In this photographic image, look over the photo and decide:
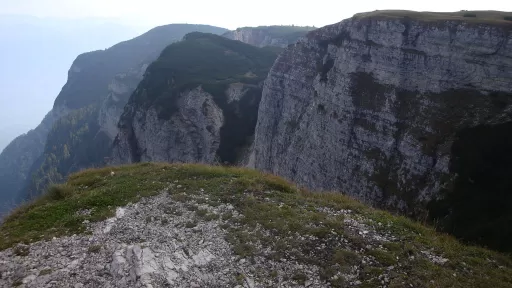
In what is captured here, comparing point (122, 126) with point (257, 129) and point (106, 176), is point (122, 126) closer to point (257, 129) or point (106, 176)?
point (257, 129)

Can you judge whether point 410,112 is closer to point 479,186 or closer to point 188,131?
point 479,186

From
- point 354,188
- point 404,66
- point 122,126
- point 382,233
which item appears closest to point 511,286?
point 382,233

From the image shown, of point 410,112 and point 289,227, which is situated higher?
point 289,227

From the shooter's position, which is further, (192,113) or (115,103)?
(115,103)

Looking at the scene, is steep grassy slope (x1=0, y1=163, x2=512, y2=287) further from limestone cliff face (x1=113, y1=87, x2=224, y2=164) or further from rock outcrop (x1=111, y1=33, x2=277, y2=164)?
limestone cliff face (x1=113, y1=87, x2=224, y2=164)

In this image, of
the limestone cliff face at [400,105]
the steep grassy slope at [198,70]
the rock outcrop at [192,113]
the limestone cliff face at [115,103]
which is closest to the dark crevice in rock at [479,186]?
the limestone cliff face at [400,105]

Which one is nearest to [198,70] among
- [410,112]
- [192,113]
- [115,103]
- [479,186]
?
[192,113]
